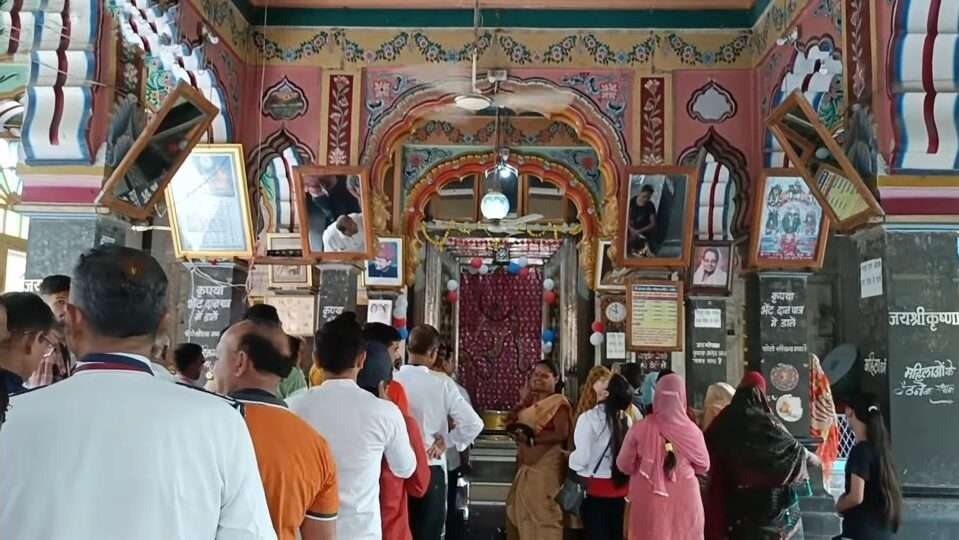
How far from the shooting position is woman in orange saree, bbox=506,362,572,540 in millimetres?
4965

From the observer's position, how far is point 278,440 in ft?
6.46

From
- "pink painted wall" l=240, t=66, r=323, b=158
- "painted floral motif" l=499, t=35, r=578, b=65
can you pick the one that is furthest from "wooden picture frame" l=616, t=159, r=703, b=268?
"pink painted wall" l=240, t=66, r=323, b=158

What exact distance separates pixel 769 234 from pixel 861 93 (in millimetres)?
1946

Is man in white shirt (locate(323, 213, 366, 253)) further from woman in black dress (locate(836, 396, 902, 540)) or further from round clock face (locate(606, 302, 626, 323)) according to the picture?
round clock face (locate(606, 302, 626, 323))

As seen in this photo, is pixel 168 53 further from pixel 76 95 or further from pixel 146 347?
pixel 146 347

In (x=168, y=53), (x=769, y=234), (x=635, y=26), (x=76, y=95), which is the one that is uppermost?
(x=635, y=26)

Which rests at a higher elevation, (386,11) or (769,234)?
(386,11)

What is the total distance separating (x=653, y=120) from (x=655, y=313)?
5.36ft

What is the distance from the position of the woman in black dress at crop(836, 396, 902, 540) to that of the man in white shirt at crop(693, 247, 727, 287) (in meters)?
3.60

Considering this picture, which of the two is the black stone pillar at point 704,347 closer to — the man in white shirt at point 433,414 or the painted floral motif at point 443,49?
the painted floral motif at point 443,49

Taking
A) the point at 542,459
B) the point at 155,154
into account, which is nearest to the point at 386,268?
the point at 155,154

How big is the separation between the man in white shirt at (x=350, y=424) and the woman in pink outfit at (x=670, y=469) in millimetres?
1636

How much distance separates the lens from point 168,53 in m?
5.99

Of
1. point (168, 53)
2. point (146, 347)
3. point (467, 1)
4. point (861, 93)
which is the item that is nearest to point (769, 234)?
point (861, 93)
